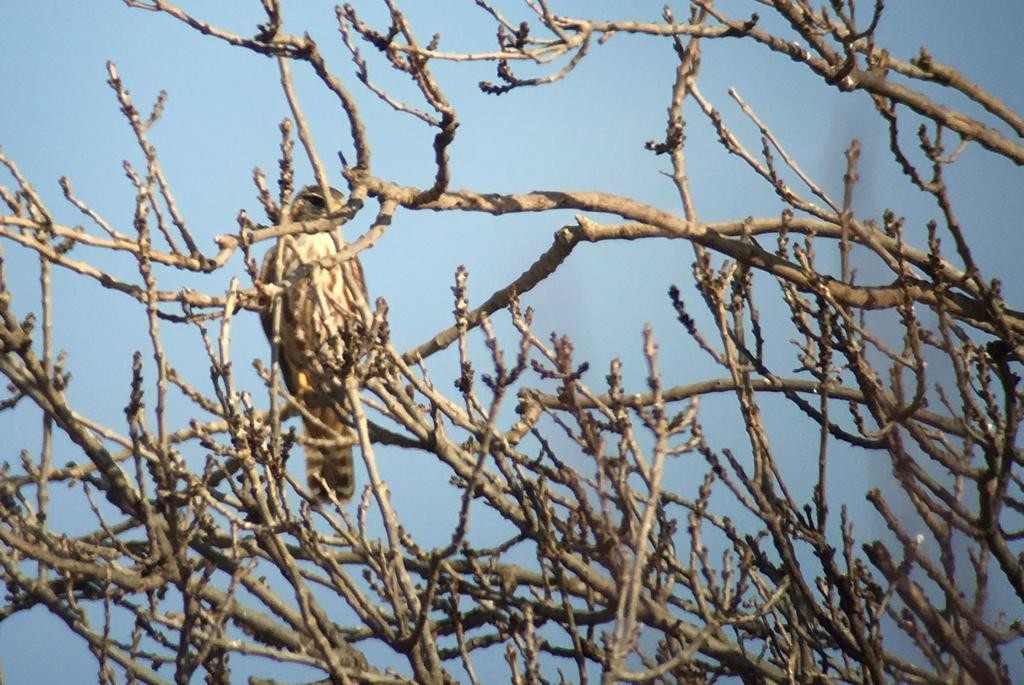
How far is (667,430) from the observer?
3.09 metres

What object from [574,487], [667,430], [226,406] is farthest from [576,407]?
[226,406]

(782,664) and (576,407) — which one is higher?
(576,407)

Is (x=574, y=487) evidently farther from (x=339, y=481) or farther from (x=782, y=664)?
(x=339, y=481)

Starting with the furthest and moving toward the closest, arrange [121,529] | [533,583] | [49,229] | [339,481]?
[339,481], [121,529], [533,583], [49,229]

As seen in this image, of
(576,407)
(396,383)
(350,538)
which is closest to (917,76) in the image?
(576,407)

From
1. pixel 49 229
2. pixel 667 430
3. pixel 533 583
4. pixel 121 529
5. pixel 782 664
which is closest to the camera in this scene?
pixel 667 430

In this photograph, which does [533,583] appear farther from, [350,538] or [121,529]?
[121,529]

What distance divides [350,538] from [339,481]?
3739mm

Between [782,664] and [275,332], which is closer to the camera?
[275,332]

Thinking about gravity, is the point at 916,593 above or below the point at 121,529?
below

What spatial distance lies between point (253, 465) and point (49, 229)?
2.71 feet

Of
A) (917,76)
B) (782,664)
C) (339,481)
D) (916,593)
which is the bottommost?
(916,593)

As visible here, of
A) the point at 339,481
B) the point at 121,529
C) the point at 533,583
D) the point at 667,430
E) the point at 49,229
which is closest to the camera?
the point at 667,430

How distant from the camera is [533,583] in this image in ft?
16.2
